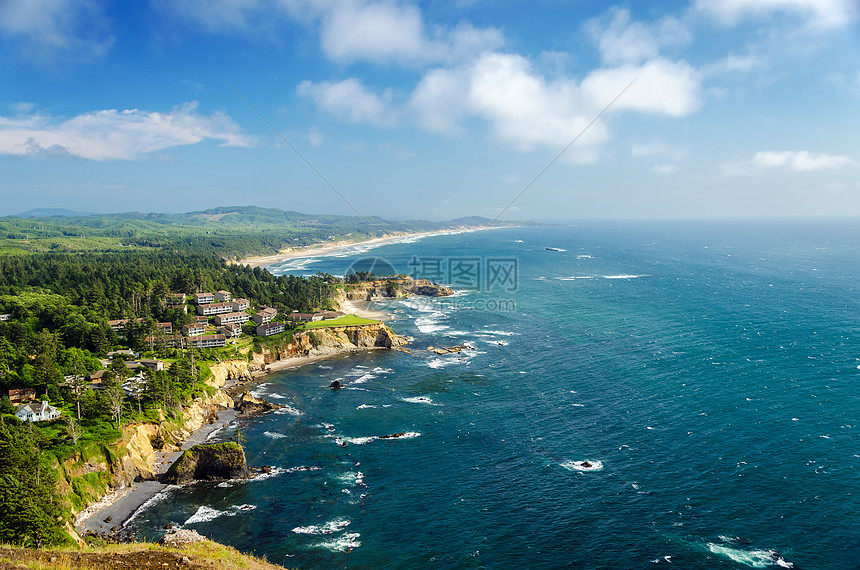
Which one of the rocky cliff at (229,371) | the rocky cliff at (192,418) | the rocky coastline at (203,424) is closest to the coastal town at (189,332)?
the rocky coastline at (203,424)

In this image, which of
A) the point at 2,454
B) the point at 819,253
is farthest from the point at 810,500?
the point at 819,253

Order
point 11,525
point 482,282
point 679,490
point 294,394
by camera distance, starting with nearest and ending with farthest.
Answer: point 11,525 < point 679,490 < point 294,394 < point 482,282

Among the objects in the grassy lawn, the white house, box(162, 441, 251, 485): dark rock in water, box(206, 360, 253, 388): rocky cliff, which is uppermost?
the grassy lawn

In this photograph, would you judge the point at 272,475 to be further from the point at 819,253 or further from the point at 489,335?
the point at 819,253

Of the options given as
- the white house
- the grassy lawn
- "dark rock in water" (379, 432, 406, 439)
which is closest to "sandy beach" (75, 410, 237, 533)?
the white house

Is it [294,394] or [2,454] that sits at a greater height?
[2,454]

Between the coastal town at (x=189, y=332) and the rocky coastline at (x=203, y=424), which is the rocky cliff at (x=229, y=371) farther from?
the coastal town at (x=189, y=332)

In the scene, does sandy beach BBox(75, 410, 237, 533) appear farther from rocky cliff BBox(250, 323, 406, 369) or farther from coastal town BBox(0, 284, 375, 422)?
rocky cliff BBox(250, 323, 406, 369)
